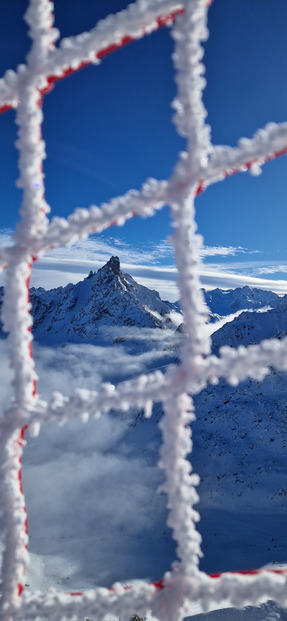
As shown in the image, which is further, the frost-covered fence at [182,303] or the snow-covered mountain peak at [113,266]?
the snow-covered mountain peak at [113,266]

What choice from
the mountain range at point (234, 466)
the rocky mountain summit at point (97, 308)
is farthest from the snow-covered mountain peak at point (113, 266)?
the mountain range at point (234, 466)

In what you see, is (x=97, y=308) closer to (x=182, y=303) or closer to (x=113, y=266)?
(x=113, y=266)

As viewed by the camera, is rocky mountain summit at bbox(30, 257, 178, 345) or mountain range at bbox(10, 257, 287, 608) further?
rocky mountain summit at bbox(30, 257, 178, 345)

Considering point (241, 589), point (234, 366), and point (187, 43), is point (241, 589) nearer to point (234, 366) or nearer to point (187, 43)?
point (234, 366)

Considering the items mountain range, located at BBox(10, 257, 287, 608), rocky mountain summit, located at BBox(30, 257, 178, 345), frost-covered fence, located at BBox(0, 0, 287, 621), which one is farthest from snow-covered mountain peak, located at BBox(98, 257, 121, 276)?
frost-covered fence, located at BBox(0, 0, 287, 621)

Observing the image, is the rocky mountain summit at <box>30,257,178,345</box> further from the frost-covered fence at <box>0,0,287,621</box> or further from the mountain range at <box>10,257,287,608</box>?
the frost-covered fence at <box>0,0,287,621</box>

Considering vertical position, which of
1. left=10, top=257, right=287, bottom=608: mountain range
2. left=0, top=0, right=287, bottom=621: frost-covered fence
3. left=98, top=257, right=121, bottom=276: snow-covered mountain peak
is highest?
left=98, top=257, right=121, bottom=276: snow-covered mountain peak

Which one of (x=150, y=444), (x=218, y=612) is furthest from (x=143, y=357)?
(x=218, y=612)

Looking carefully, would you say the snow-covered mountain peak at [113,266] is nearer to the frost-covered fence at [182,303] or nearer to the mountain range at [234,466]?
the mountain range at [234,466]

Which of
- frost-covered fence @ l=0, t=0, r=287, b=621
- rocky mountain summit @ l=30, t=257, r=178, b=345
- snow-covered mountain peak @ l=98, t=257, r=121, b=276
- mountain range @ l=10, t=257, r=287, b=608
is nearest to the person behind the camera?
frost-covered fence @ l=0, t=0, r=287, b=621
